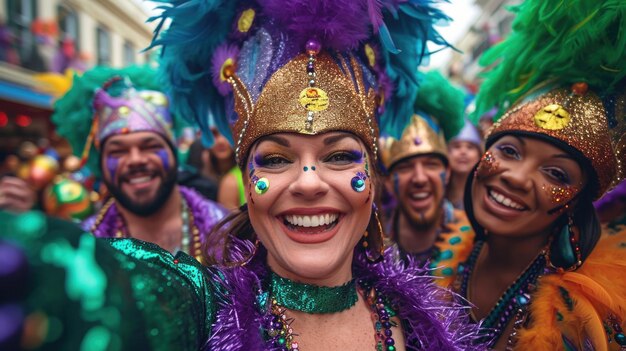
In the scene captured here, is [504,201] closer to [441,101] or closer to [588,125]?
[588,125]

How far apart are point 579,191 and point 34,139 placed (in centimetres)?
1188

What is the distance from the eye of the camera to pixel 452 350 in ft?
4.75

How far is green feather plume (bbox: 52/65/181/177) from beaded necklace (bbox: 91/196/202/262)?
1.89 ft

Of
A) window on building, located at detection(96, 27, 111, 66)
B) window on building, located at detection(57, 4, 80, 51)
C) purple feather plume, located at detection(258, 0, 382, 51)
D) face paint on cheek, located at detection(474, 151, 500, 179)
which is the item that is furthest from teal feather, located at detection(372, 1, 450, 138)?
window on building, located at detection(96, 27, 111, 66)

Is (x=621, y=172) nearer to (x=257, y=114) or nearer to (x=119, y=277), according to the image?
(x=257, y=114)

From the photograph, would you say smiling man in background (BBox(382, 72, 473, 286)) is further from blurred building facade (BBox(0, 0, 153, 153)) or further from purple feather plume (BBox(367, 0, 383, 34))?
blurred building facade (BBox(0, 0, 153, 153))

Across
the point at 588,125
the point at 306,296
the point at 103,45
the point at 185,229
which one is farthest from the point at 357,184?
the point at 103,45

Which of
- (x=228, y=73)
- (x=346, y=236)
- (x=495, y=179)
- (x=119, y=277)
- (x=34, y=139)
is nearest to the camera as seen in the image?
(x=119, y=277)

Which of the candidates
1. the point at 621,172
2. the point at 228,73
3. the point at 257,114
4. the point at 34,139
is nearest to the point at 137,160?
the point at 228,73

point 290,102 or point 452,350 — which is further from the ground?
point 290,102

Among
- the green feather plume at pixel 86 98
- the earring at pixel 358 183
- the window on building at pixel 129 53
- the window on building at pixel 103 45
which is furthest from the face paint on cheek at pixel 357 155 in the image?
the window on building at pixel 129 53

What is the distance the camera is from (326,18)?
1.41m

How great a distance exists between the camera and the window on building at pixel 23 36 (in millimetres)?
10445

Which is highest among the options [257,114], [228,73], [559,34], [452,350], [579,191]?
[559,34]
